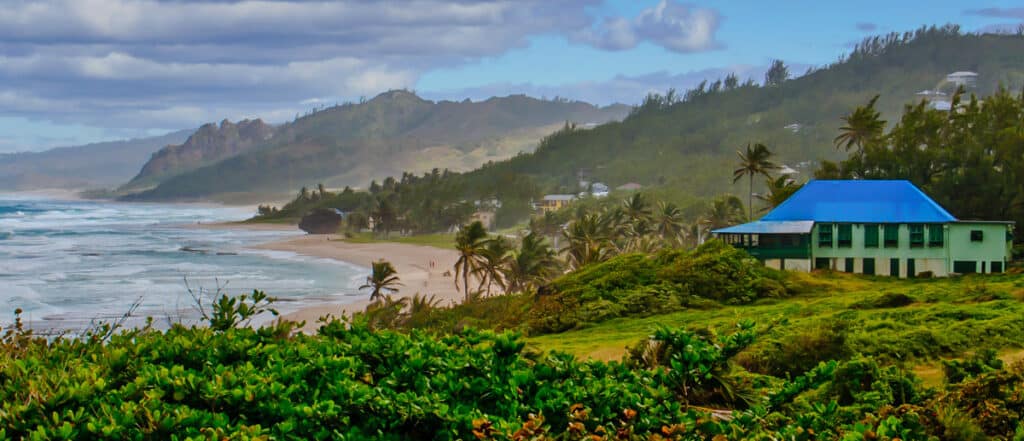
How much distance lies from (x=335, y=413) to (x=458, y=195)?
12372cm

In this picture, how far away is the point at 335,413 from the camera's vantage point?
6234 mm

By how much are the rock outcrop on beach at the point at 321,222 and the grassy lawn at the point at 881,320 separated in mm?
91674

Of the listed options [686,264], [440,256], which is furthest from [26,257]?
[686,264]

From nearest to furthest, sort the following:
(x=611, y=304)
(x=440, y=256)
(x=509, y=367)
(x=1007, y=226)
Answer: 1. (x=509, y=367)
2. (x=611, y=304)
3. (x=1007, y=226)
4. (x=440, y=256)

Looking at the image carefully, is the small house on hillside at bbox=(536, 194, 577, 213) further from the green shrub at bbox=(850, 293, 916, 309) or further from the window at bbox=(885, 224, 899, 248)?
the green shrub at bbox=(850, 293, 916, 309)

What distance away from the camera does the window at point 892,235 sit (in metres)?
31.5

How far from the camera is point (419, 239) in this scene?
324 ft

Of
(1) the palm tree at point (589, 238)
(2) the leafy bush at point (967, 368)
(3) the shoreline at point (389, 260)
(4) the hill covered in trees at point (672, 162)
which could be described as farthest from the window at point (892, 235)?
(4) the hill covered in trees at point (672, 162)

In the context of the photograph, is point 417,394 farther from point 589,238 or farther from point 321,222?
point 321,222

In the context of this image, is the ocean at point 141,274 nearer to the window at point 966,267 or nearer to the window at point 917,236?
the window at point 917,236

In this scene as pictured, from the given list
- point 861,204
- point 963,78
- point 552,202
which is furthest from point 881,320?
point 963,78

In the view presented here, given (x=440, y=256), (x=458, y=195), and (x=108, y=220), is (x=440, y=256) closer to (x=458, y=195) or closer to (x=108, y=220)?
(x=458, y=195)

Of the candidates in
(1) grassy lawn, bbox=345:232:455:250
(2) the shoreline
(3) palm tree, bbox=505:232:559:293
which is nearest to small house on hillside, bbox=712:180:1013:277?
(3) palm tree, bbox=505:232:559:293

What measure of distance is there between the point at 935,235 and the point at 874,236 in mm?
1721
